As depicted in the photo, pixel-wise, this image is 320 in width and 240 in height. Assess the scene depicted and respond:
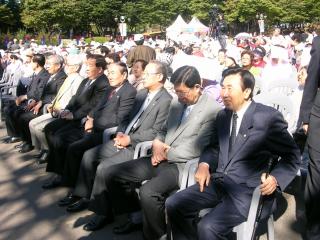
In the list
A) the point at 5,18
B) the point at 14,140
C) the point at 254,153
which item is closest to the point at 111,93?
the point at 254,153

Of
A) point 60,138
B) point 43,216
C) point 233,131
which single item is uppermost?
point 233,131

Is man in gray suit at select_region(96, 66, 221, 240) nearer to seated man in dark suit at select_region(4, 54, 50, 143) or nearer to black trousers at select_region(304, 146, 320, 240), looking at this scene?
black trousers at select_region(304, 146, 320, 240)

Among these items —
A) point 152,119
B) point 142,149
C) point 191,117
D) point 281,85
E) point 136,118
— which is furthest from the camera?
point 281,85

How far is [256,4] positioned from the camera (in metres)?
61.5

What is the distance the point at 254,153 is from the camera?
3.23 meters

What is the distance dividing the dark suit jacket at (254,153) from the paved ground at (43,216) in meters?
0.84

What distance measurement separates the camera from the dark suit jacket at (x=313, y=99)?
3.19 meters

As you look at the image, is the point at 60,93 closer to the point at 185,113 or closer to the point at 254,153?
the point at 185,113

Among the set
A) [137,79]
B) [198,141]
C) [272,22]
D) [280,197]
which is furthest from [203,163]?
[272,22]

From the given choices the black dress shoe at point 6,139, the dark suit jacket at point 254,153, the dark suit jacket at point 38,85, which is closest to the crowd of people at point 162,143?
the dark suit jacket at point 254,153

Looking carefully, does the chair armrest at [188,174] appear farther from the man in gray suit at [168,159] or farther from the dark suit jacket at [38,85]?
the dark suit jacket at [38,85]

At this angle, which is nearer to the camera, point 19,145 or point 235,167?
point 235,167

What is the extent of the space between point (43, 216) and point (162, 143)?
1.63 m

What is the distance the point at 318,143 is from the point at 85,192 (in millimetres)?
2599
